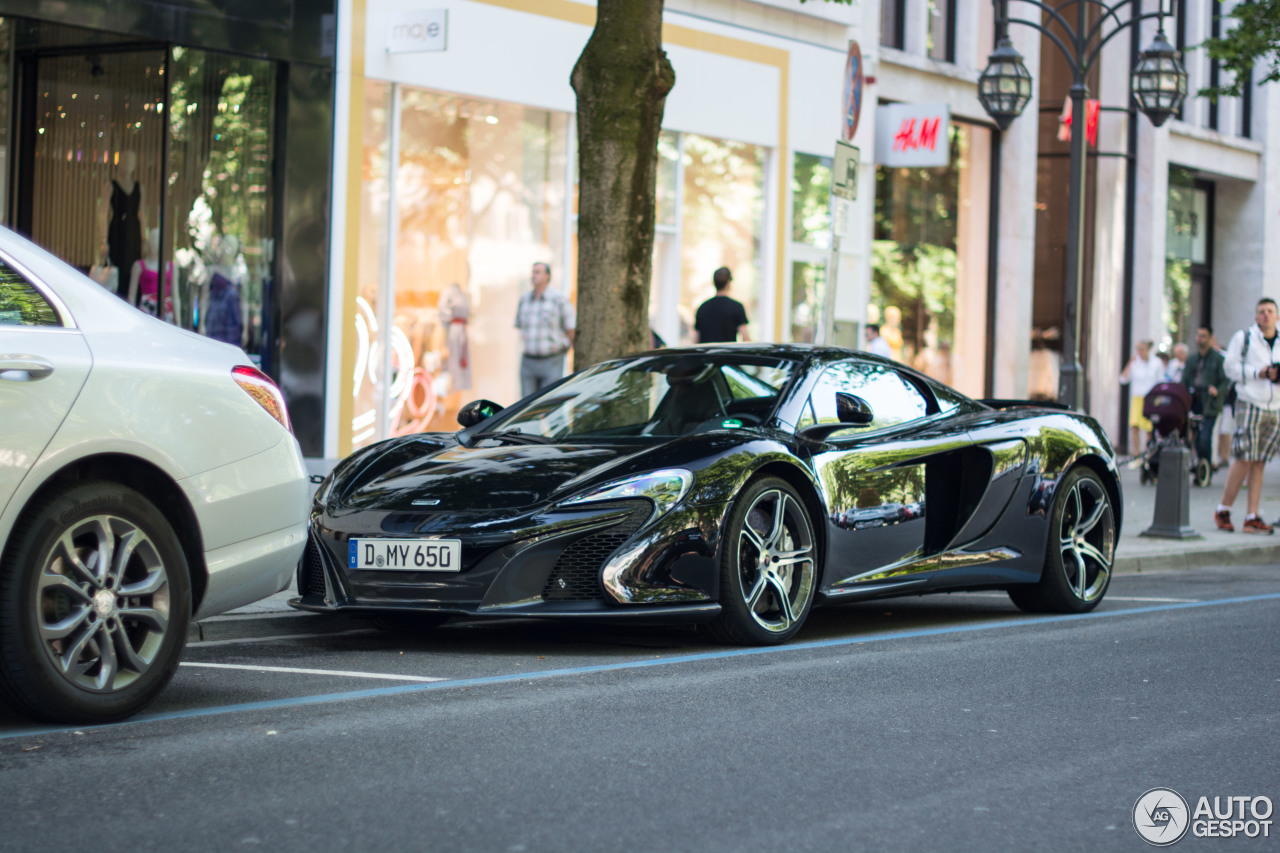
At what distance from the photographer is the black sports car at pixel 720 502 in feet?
21.2

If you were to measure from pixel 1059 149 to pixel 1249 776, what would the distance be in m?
24.5

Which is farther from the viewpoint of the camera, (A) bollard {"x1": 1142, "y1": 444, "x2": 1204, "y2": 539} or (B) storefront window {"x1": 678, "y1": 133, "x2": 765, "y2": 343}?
(B) storefront window {"x1": 678, "y1": 133, "x2": 765, "y2": 343}

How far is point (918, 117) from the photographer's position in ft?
75.2

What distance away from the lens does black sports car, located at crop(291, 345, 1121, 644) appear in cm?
646

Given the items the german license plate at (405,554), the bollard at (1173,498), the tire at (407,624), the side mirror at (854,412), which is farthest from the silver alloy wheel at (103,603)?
the bollard at (1173,498)

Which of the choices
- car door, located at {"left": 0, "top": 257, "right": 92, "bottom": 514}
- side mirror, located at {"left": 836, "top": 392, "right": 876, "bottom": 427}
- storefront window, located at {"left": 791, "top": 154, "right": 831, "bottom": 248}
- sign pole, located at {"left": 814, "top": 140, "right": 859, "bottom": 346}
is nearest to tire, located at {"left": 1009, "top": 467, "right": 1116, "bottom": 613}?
side mirror, located at {"left": 836, "top": 392, "right": 876, "bottom": 427}

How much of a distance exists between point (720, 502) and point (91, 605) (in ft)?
8.39

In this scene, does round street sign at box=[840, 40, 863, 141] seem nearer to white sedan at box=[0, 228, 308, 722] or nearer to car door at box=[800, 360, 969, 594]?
car door at box=[800, 360, 969, 594]

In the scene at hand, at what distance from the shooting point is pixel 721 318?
612 inches

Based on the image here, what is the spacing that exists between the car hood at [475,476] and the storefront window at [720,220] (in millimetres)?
12637

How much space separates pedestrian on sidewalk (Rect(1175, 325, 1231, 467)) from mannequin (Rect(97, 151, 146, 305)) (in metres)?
12.6

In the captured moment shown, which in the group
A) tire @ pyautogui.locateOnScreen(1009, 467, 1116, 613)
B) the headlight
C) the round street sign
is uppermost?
the round street sign

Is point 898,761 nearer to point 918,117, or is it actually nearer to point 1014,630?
point 1014,630

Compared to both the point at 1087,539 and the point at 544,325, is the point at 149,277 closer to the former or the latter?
the point at 544,325
